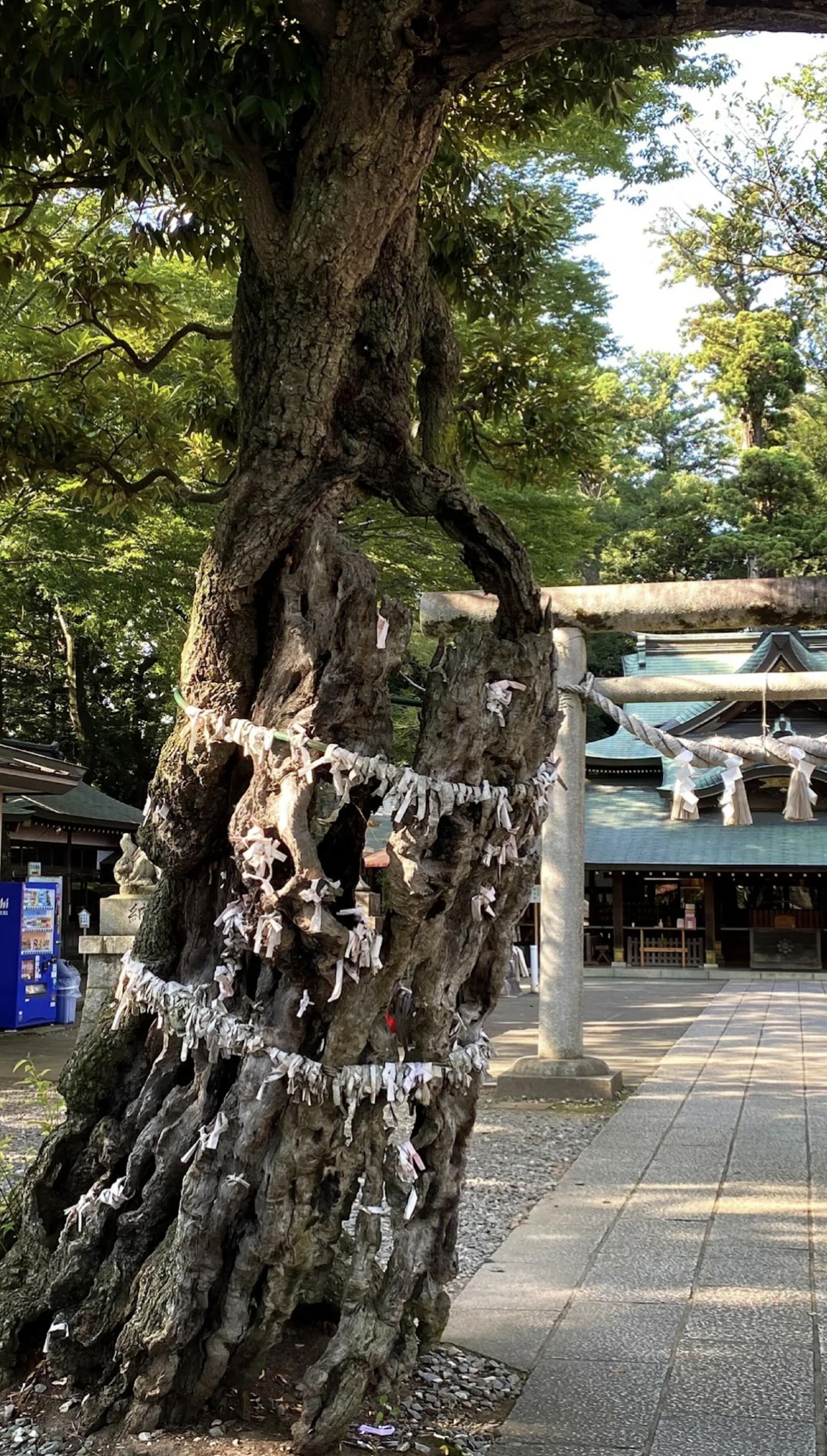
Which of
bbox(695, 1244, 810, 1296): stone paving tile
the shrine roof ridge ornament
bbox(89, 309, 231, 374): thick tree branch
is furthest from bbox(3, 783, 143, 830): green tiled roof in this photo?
bbox(695, 1244, 810, 1296): stone paving tile

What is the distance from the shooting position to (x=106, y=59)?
3.51 m

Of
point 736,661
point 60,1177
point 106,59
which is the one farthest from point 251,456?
point 736,661

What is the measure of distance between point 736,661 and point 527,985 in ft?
40.4

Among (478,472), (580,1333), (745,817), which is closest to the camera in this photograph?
(580,1333)

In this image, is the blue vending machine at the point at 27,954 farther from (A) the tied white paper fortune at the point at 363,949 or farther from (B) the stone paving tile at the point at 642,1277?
(A) the tied white paper fortune at the point at 363,949

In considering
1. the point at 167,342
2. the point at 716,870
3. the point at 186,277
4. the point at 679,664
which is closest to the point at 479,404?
the point at 167,342

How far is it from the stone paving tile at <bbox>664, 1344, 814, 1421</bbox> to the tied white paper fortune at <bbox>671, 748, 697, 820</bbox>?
3102 mm

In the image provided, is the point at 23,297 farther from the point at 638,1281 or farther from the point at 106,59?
the point at 638,1281

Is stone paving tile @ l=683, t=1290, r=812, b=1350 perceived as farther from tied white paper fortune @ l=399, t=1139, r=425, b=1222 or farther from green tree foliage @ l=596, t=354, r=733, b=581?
green tree foliage @ l=596, t=354, r=733, b=581

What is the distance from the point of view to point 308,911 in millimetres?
3053

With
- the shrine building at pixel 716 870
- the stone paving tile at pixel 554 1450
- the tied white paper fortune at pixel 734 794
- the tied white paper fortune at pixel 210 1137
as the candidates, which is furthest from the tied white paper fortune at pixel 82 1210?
the shrine building at pixel 716 870

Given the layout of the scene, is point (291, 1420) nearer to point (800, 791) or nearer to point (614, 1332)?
point (614, 1332)

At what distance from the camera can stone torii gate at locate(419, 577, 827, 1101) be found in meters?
9.04

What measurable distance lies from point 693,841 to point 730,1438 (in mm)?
24041
